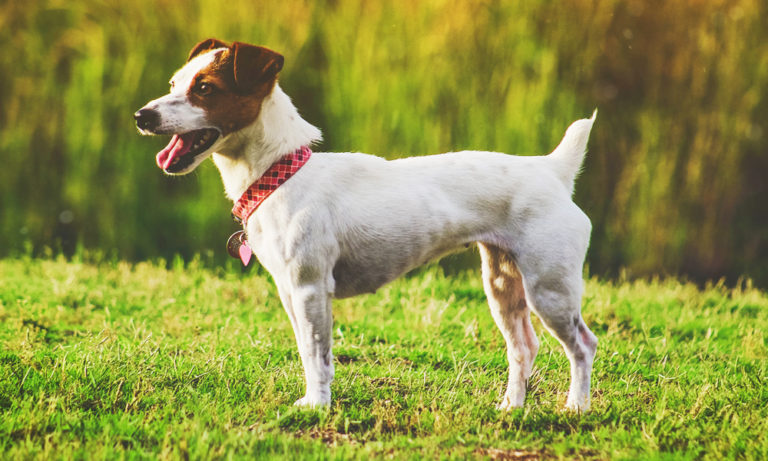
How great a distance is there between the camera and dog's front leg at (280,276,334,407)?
11.5 ft

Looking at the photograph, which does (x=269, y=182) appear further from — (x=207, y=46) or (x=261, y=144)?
(x=207, y=46)

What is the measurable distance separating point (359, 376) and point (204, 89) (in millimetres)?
1688

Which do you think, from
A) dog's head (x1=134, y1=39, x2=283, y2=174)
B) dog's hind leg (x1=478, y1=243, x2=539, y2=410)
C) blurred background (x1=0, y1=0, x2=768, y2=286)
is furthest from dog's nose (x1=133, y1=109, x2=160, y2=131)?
blurred background (x1=0, y1=0, x2=768, y2=286)

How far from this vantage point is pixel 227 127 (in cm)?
351

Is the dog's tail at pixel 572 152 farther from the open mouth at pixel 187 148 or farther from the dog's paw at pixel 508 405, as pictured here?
the open mouth at pixel 187 148

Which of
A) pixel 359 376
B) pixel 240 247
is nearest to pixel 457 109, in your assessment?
pixel 359 376

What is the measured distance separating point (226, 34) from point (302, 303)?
502 centimetres

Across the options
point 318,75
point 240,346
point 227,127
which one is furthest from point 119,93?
point 227,127

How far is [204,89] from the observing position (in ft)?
11.4

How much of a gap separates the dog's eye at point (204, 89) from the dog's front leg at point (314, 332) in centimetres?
89

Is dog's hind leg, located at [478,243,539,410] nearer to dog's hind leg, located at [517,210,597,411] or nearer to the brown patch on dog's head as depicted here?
dog's hind leg, located at [517,210,597,411]

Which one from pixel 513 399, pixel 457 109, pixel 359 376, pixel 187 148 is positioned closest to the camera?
pixel 187 148

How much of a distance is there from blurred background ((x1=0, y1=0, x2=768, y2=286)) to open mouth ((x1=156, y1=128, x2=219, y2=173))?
4.07m

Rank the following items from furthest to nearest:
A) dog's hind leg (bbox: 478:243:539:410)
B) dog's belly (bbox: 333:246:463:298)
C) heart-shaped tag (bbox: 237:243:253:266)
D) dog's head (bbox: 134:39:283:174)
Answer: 1. dog's hind leg (bbox: 478:243:539:410)
2. heart-shaped tag (bbox: 237:243:253:266)
3. dog's belly (bbox: 333:246:463:298)
4. dog's head (bbox: 134:39:283:174)
